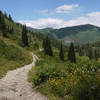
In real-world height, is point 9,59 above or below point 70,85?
below

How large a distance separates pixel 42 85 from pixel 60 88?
168 centimetres

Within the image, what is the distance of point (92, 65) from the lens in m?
8.99

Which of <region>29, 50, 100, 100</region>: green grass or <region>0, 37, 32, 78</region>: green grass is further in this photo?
<region>0, 37, 32, 78</region>: green grass

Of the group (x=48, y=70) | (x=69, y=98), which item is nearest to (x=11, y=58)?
(x=48, y=70)

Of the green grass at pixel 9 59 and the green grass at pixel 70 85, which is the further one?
the green grass at pixel 9 59

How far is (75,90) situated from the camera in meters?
5.44

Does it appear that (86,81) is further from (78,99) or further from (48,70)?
(48,70)

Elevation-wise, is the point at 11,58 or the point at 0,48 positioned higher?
the point at 0,48

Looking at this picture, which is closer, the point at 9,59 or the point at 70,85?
the point at 70,85

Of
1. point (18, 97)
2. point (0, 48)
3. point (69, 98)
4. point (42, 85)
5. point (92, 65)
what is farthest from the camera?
point (0, 48)

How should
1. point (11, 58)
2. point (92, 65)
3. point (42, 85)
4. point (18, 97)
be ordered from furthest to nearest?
1. point (11, 58)
2. point (92, 65)
3. point (42, 85)
4. point (18, 97)

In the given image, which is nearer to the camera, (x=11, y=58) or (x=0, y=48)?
(x=11, y=58)

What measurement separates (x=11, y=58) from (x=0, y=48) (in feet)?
14.2

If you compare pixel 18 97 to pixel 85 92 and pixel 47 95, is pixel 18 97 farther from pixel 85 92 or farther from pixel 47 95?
pixel 85 92
